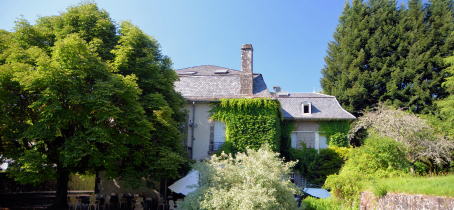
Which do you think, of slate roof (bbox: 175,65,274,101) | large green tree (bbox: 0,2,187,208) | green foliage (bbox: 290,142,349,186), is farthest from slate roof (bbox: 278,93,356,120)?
large green tree (bbox: 0,2,187,208)

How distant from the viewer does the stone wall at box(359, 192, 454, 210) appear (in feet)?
26.5

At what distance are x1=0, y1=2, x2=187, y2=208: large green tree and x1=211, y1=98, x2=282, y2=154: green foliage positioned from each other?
12.5 ft

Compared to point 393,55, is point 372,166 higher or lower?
lower

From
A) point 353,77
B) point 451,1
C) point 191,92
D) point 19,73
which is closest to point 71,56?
point 19,73

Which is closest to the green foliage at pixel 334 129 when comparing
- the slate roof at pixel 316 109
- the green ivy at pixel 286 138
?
the slate roof at pixel 316 109

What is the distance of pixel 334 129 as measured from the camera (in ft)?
66.3

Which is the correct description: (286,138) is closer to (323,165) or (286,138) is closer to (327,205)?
(323,165)

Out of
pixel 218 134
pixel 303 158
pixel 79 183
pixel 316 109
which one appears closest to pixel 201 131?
pixel 218 134

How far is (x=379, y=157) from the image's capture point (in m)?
12.3

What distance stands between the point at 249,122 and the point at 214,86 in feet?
11.0

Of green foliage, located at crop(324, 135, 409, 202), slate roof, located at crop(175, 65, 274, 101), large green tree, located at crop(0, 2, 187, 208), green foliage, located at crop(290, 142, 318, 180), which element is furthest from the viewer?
green foliage, located at crop(290, 142, 318, 180)

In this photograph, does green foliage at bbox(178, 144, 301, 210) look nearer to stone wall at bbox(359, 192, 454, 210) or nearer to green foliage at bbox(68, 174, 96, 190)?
stone wall at bbox(359, 192, 454, 210)

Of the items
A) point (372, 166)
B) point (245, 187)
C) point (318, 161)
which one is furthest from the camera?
point (318, 161)

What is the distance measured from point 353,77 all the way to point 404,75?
13.1 ft
